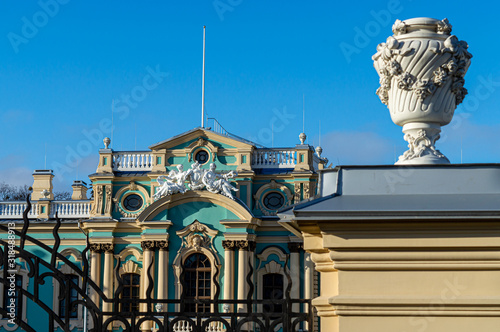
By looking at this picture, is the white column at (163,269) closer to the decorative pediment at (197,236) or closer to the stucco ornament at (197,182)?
the decorative pediment at (197,236)

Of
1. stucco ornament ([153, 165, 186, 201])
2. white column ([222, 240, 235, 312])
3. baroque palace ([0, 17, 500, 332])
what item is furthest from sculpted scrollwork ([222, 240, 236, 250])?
baroque palace ([0, 17, 500, 332])

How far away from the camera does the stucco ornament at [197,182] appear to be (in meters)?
28.1

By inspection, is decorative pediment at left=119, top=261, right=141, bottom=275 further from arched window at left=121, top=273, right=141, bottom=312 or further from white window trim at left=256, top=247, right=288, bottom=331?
white window trim at left=256, top=247, right=288, bottom=331

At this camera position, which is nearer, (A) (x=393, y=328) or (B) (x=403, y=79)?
(A) (x=393, y=328)

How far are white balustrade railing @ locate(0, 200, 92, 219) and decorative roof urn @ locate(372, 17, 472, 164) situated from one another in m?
27.0

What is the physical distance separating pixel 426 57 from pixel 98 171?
2605 cm

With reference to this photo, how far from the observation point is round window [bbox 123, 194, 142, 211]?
29809mm

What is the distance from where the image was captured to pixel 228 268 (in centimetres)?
2809

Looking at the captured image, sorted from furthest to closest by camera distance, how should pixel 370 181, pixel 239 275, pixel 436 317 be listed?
pixel 239 275, pixel 370 181, pixel 436 317

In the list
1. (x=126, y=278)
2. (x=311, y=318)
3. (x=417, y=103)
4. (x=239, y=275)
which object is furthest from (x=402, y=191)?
(x=126, y=278)

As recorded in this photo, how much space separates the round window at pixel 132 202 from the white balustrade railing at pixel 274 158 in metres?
4.15

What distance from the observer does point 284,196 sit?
29266mm

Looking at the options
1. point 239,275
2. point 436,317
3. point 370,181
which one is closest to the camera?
point 436,317

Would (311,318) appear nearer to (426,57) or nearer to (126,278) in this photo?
(426,57)
